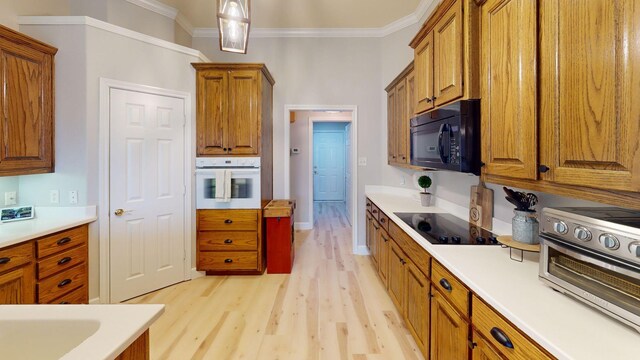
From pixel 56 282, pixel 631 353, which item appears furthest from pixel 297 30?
pixel 631 353

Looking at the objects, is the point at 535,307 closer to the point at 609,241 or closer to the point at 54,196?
the point at 609,241

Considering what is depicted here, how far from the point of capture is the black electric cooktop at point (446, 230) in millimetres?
1726

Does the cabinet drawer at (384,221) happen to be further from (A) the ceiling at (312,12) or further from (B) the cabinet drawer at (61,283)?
(B) the cabinet drawer at (61,283)

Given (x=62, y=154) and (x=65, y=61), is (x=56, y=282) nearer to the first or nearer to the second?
(x=62, y=154)

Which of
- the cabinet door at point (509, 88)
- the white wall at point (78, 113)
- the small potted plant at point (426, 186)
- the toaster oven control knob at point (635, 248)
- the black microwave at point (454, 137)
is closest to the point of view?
the toaster oven control knob at point (635, 248)

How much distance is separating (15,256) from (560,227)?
9.89 feet

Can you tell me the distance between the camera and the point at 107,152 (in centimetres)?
263

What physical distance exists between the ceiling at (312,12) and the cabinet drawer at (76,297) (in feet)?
10.6

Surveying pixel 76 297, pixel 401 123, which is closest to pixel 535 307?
pixel 401 123

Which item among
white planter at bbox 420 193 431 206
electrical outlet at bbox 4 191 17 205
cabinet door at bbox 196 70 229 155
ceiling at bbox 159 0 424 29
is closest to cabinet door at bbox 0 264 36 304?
electrical outlet at bbox 4 191 17 205

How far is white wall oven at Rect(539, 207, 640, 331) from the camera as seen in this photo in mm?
777

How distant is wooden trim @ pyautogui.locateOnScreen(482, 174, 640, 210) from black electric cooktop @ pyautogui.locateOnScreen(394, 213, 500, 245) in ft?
1.73

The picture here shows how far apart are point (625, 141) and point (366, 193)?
3.24 meters

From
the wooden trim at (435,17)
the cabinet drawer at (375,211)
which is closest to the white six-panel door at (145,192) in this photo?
the cabinet drawer at (375,211)
